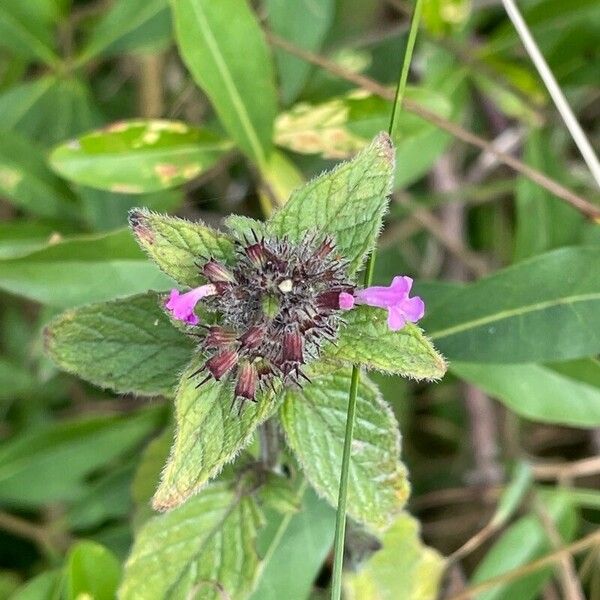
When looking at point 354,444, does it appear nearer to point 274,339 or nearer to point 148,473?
point 274,339

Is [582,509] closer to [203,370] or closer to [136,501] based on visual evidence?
[136,501]

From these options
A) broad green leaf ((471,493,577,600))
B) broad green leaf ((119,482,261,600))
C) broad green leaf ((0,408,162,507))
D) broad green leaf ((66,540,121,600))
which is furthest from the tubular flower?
broad green leaf ((471,493,577,600))

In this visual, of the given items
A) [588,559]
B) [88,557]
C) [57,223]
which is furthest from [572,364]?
[57,223]

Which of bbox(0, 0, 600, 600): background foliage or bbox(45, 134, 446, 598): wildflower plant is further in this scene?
bbox(0, 0, 600, 600): background foliage

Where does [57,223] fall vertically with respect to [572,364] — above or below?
above

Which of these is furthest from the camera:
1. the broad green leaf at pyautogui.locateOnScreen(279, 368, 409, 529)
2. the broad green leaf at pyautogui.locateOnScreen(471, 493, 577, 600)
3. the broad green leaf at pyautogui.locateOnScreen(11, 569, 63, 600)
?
the broad green leaf at pyautogui.locateOnScreen(471, 493, 577, 600)

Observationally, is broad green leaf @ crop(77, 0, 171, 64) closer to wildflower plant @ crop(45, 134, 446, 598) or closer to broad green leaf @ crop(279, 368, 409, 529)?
wildflower plant @ crop(45, 134, 446, 598)

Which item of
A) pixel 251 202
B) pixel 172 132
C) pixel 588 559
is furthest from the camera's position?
pixel 251 202
